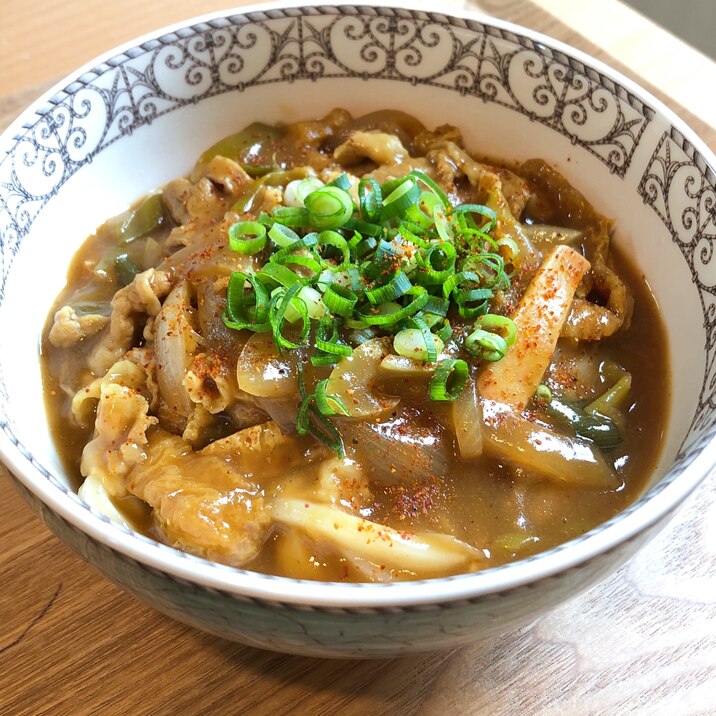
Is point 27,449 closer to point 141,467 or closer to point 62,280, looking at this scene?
point 141,467

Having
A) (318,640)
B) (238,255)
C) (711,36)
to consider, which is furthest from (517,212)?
(711,36)

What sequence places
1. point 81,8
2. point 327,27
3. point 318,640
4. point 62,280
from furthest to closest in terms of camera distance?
point 81,8 < point 327,27 < point 62,280 < point 318,640

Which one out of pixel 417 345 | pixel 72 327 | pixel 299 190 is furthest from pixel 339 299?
pixel 72 327

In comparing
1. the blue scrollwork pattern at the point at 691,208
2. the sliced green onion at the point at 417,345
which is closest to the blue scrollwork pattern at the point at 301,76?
the blue scrollwork pattern at the point at 691,208

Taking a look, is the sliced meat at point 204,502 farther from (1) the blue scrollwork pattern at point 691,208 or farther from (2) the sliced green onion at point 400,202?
(1) the blue scrollwork pattern at point 691,208

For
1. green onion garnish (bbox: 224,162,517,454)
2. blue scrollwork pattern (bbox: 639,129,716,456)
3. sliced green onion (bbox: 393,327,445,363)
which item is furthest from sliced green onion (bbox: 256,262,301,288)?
blue scrollwork pattern (bbox: 639,129,716,456)

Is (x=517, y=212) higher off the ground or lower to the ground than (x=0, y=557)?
higher
